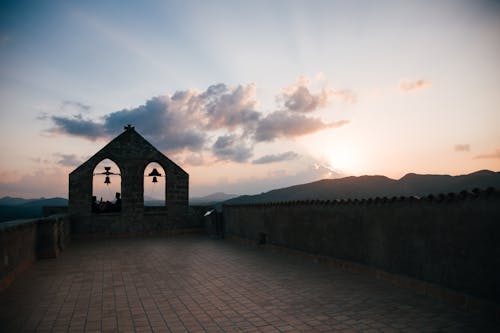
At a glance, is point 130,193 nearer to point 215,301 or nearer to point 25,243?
point 25,243

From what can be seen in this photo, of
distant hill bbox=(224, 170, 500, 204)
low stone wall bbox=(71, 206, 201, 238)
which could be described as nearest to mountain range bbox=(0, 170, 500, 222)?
distant hill bbox=(224, 170, 500, 204)

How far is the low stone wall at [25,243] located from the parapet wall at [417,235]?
7.43 metres

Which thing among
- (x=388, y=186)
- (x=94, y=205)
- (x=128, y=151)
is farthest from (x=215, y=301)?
(x=388, y=186)

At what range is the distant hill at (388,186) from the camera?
82881mm

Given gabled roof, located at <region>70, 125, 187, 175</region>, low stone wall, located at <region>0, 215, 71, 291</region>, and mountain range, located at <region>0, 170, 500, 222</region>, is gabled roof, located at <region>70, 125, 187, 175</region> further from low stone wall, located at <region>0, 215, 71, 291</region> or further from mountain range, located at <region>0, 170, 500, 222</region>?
mountain range, located at <region>0, 170, 500, 222</region>

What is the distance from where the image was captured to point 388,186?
9669 cm

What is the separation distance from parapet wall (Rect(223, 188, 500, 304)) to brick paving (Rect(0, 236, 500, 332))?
49 centimetres

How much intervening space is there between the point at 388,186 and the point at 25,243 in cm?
9679

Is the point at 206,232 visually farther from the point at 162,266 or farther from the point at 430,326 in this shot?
the point at 430,326

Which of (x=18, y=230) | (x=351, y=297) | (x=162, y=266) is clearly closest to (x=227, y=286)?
(x=351, y=297)

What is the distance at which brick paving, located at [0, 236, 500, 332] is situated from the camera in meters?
5.19

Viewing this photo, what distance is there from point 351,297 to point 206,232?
537 inches

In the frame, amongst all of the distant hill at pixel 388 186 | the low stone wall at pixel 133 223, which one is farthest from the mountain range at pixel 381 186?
the low stone wall at pixel 133 223

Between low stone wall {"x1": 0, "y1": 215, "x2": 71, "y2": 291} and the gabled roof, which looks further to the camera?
the gabled roof
